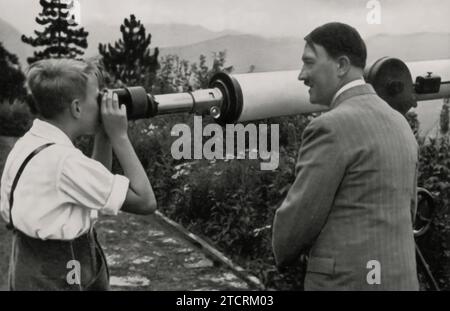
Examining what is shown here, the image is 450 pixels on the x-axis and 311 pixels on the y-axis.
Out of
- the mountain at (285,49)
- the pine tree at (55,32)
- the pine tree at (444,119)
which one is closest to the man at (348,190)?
the mountain at (285,49)

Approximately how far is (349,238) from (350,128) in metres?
0.26

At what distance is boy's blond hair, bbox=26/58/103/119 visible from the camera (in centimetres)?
148

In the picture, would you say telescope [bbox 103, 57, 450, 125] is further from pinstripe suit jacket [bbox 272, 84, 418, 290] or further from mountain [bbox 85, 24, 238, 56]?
mountain [bbox 85, 24, 238, 56]

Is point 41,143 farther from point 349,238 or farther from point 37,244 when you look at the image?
point 349,238

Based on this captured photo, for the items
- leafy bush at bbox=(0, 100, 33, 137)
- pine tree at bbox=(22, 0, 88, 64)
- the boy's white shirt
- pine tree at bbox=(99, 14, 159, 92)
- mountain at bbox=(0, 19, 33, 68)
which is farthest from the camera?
pine tree at bbox=(99, 14, 159, 92)

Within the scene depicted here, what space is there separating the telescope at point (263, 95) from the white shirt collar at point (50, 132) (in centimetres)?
19

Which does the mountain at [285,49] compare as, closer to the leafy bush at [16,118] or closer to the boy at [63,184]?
the boy at [63,184]

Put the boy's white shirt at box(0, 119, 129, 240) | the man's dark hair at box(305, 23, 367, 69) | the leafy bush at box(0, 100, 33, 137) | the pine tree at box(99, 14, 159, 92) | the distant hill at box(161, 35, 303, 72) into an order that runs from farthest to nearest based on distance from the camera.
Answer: the pine tree at box(99, 14, 159, 92) → the leafy bush at box(0, 100, 33, 137) → the distant hill at box(161, 35, 303, 72) → the man's dark hair at box(305, 23, 367, 69) → the boy's white shirt at box(0, 119, 129, 240)

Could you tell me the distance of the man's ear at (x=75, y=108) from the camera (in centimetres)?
150

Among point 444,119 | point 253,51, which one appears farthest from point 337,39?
point 253,51

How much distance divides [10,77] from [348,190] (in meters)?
3.56

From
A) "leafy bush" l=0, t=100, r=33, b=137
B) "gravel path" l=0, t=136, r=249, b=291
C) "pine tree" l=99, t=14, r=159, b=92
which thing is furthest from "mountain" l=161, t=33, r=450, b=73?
"leafy bush" l=0, t=100, r=33, b=137

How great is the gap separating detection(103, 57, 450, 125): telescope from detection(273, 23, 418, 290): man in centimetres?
35

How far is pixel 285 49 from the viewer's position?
3.93 metres
